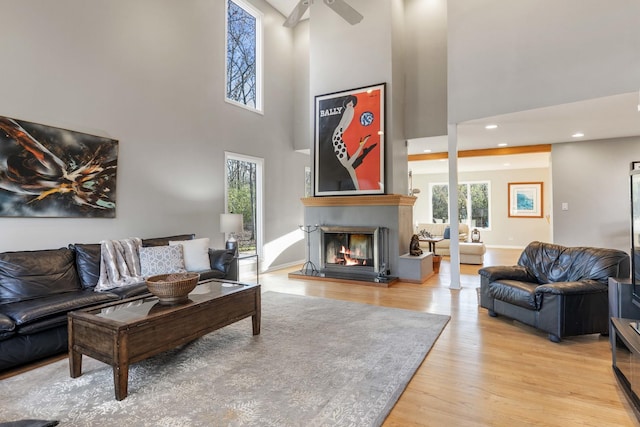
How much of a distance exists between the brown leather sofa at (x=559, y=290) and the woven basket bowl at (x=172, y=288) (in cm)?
313

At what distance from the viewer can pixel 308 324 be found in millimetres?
3693

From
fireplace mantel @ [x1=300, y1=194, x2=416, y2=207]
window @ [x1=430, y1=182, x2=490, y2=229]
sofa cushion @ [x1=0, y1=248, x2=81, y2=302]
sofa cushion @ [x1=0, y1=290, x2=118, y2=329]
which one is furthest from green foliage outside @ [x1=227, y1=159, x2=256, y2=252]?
window @ [x1=430, y1=182, x2=490, y2=229]

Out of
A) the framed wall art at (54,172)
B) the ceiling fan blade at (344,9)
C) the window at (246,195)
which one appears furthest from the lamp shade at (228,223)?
the ceiling fan blade at (344,9)

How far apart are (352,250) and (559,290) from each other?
371 centimetres

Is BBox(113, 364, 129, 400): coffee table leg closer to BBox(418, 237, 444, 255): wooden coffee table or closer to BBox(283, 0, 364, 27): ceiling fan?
BBox(283, 0, 364, 27): ceiling fan

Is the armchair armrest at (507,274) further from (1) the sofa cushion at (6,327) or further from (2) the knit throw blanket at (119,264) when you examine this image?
(1) the sofa cushion at (6,327)

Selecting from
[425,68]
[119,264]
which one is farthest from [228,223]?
[425,68]

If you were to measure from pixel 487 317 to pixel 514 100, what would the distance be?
2794mm

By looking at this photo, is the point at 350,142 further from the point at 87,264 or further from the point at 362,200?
the point at 87,264

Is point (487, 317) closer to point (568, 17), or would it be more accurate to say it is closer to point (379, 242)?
point (379, 242)

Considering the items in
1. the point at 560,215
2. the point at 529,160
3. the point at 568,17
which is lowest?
the point at 560,215

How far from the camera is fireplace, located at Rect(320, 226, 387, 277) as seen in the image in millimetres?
6148

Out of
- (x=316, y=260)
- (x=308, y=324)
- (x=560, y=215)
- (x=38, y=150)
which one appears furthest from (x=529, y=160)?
(x=38, y=150)

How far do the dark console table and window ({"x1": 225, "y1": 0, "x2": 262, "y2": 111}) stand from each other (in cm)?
594
